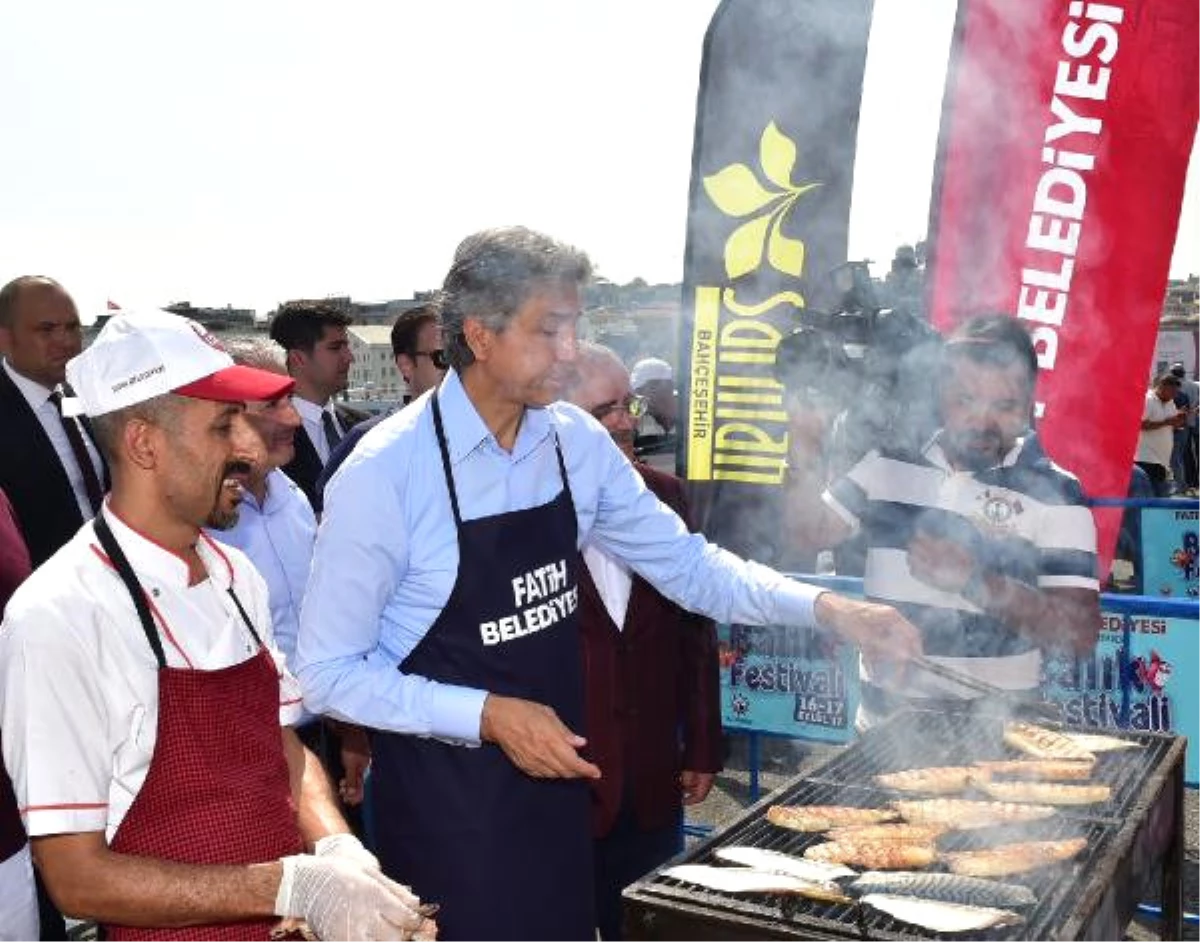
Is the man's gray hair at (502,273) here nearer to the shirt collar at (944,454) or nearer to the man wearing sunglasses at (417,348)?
the shirt collar at (944,454)

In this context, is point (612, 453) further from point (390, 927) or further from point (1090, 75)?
point (1090, 75)

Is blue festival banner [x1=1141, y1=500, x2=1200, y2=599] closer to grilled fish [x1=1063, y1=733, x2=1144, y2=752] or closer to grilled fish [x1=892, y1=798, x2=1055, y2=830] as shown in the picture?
grilled fish [x1=1063, y1=733, x2=1144, y2=752]

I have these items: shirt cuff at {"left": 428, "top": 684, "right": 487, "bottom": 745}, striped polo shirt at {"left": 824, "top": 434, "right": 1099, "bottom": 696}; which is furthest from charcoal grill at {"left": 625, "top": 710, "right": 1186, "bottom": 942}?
shirt cuff at {"left": 428, "top": 684, "right": 487, "bottom": 745}

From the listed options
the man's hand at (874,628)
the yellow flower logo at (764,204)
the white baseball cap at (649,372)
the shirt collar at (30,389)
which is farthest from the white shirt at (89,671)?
the white baseball cap at (649,372)

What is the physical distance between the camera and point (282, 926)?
1.96 meters

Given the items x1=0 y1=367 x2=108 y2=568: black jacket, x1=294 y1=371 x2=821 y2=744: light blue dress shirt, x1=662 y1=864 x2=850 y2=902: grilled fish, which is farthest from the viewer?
x1=0 y1=367 x2=108 y2=568: black jacket

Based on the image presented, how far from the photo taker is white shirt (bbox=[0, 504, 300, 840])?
73.5 inches

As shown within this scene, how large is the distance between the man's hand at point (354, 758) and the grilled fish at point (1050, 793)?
81.2 inches

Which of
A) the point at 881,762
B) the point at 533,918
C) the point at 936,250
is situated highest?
the point at 936,250

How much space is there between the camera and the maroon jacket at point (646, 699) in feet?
11.1

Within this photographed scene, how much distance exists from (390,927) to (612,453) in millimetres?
1561

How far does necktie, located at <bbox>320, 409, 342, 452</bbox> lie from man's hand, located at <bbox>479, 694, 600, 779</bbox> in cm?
391

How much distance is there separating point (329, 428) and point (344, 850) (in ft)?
14.4

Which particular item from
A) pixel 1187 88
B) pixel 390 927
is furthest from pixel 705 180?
pixel 390 927
